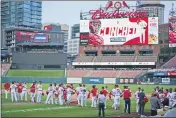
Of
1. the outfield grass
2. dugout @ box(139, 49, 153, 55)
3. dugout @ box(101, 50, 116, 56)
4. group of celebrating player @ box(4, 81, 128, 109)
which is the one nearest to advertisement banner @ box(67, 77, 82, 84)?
the outfield grass

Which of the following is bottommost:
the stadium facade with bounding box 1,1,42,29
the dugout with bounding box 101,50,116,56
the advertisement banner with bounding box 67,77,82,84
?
the advertisement banner with bounding box 67,77,82,84

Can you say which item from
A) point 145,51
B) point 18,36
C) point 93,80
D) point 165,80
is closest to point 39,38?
point 18,36

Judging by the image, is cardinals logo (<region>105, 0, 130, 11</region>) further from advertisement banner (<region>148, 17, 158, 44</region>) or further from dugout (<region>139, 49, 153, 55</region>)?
dugout (<region>139, 49, 153, 55</region>)

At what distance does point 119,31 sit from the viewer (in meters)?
77.3

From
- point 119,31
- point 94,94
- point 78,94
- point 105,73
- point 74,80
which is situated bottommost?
point 74,80

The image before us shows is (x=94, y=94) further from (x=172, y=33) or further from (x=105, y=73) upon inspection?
(x=172, y=33)

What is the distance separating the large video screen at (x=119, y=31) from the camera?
7469 centimetres

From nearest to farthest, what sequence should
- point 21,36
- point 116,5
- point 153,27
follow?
point 153,27, point 116,5, point 21,36

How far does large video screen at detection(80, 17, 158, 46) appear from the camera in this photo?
245 ft

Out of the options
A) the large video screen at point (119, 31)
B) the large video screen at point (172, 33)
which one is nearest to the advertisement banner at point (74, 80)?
the large video screen at point (119, 31)

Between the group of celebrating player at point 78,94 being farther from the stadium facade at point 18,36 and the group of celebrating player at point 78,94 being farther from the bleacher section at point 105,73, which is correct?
the stadium facade at point 18,36

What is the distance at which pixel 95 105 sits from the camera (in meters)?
26.1

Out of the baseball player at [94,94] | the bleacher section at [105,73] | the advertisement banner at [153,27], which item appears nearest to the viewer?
the baseball player at [94,94]

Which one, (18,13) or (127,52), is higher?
(18,13)
